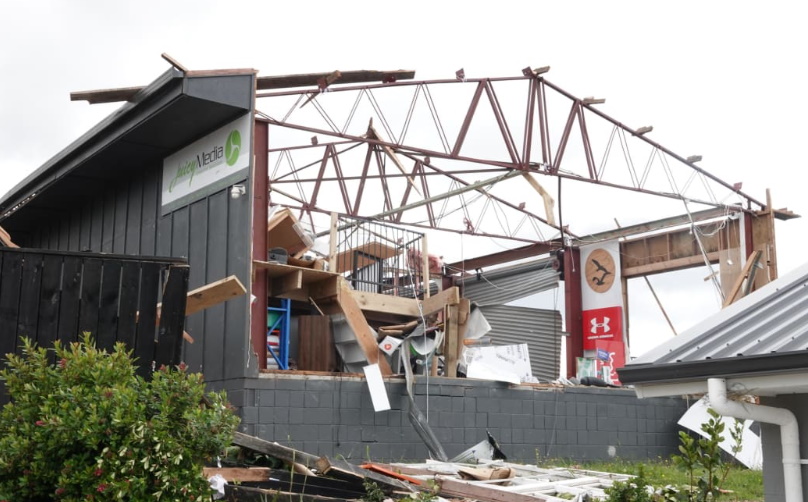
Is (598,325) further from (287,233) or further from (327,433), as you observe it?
(327,433)

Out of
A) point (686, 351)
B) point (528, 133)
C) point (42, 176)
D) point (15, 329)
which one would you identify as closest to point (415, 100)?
point (528, 133)

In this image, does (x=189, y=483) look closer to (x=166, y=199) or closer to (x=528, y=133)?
Result: (x=166, y=199)

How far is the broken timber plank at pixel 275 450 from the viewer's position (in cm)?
853

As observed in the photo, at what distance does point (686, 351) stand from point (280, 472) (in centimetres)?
454

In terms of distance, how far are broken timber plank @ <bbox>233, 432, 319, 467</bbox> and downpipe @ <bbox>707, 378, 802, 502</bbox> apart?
4.97m

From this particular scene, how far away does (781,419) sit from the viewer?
4.59 m

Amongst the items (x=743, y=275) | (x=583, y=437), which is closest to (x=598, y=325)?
(x=743, y=275)

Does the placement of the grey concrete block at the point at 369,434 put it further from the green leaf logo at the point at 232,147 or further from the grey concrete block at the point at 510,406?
the green leaf logo at the point at 232,147

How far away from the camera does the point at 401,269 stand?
53.8ft

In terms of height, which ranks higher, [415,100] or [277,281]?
[415,100]

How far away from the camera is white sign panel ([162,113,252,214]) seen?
1227 cm

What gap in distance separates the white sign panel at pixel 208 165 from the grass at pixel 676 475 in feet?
20.8

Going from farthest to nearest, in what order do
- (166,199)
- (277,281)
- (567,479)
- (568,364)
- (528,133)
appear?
(568,364)
(528,133)
(166,199)
(277,281)
(567,479)

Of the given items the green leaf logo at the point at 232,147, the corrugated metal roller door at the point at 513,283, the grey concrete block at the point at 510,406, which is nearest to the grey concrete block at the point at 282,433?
the grey concrete block at the point at 510,406
